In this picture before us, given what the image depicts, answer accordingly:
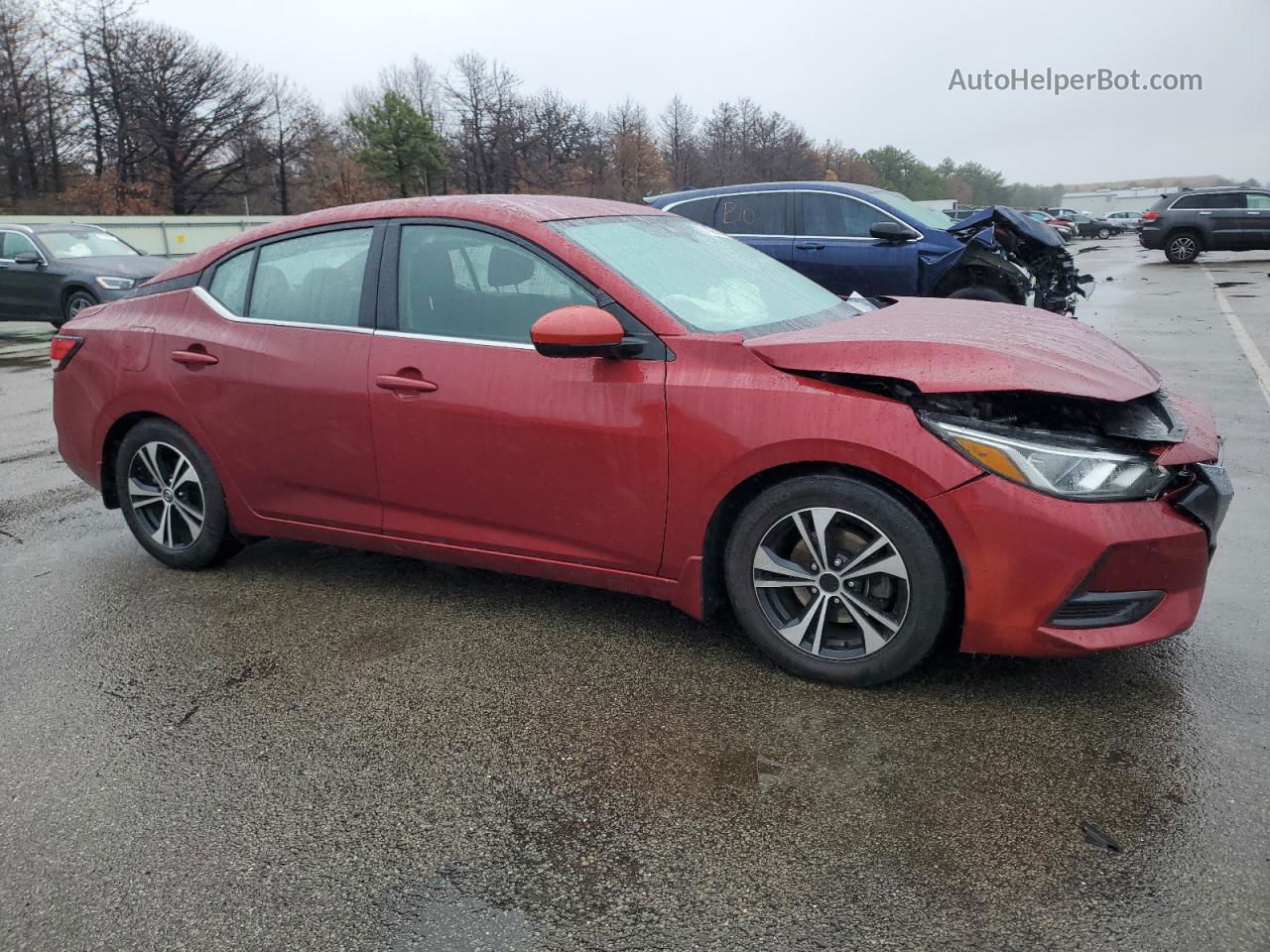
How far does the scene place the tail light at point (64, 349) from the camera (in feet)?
15.2

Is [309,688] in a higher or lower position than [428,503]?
lower

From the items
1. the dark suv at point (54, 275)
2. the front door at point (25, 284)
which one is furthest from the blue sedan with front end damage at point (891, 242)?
the front door at point (25, 284)

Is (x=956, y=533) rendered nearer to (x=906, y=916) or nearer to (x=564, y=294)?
(x=906, y=916)

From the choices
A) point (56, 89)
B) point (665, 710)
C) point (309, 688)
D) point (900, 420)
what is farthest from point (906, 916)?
point (56, 89)

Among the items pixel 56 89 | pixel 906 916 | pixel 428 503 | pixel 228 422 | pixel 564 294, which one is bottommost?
pixel 906 916

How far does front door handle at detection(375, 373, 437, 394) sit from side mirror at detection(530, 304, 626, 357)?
21.9 inches

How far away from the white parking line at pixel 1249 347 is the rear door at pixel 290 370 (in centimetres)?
685

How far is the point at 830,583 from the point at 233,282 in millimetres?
2763

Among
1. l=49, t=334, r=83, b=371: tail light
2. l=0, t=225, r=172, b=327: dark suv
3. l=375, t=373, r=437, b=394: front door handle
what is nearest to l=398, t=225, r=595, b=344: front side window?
l=375, t=373, r=437, b=394: front door handle

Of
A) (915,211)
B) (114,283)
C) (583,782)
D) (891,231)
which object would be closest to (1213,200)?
(915,211)

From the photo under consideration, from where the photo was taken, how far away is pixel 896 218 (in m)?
9.95

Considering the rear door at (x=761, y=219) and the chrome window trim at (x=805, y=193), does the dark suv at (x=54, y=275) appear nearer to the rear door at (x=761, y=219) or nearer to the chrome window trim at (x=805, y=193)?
the chrome window trim at (x=805, y=193)

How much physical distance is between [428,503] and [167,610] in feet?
4.05

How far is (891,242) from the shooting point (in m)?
9.88
